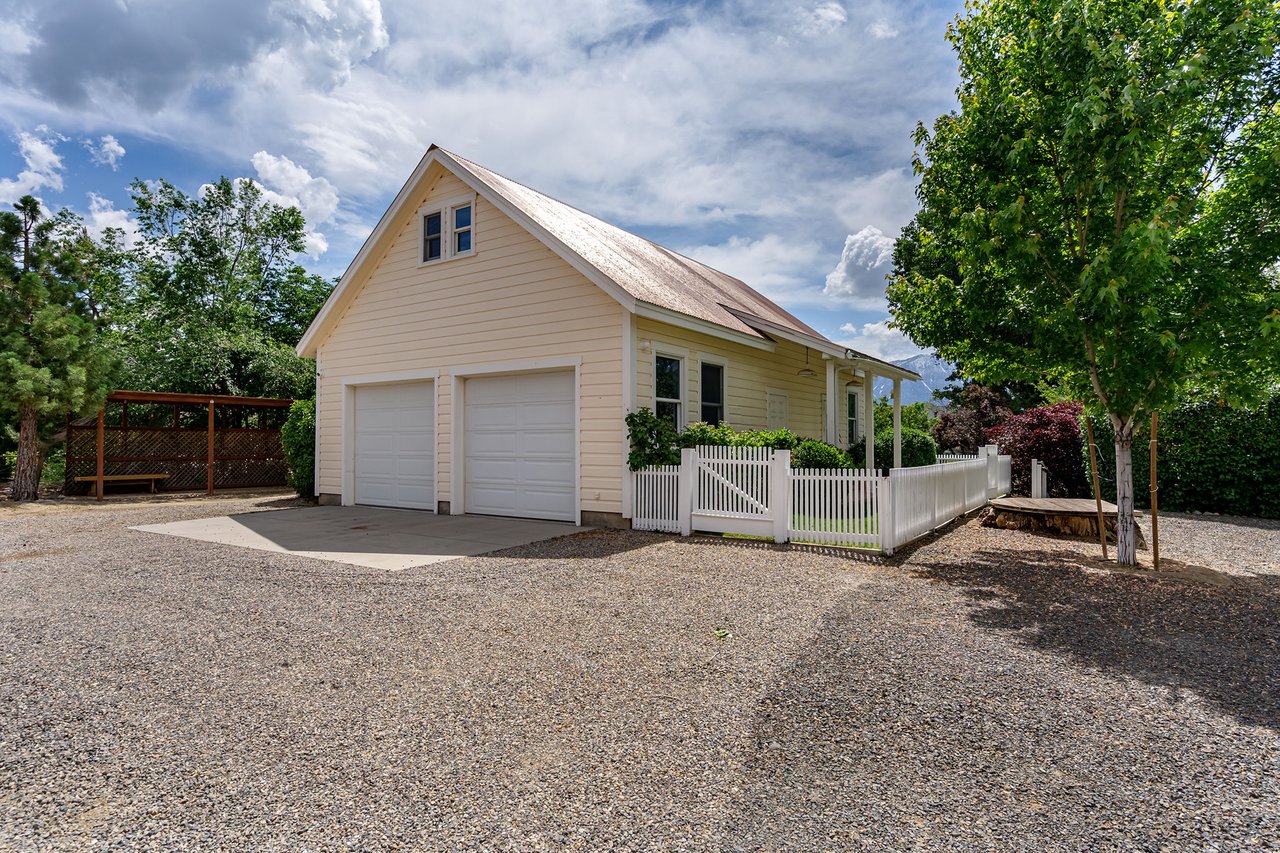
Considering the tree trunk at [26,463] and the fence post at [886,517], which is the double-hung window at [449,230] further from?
the tree trunk at [26,463]

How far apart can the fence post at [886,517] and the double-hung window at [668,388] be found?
3.66m

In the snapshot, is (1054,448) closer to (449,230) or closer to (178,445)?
(449,230)

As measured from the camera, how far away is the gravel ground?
238cm

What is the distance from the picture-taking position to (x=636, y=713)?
3.34 metres

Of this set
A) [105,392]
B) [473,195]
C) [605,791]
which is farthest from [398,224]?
[605,791]

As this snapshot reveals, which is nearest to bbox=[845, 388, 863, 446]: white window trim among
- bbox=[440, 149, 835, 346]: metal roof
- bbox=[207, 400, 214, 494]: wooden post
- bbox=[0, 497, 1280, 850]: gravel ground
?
bbox=[440, 149, 835, 346]: metal roof

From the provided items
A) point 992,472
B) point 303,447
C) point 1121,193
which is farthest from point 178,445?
point 1121,193

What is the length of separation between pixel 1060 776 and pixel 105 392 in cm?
1831

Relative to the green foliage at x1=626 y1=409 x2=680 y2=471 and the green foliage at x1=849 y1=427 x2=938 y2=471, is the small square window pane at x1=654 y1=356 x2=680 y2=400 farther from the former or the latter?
the green foliage at x1=849 y1=427 x2=938 y2=471

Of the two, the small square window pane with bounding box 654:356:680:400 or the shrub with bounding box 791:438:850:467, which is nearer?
the shrub with bounding box 791:438:850:467

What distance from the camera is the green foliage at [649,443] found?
9523 mm

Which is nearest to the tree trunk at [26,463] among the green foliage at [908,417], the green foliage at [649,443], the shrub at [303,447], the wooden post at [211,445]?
the wooden post at [211,445]

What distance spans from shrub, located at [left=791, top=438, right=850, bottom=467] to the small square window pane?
86.8 inches

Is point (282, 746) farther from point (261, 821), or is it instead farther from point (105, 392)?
point (105, 392)
